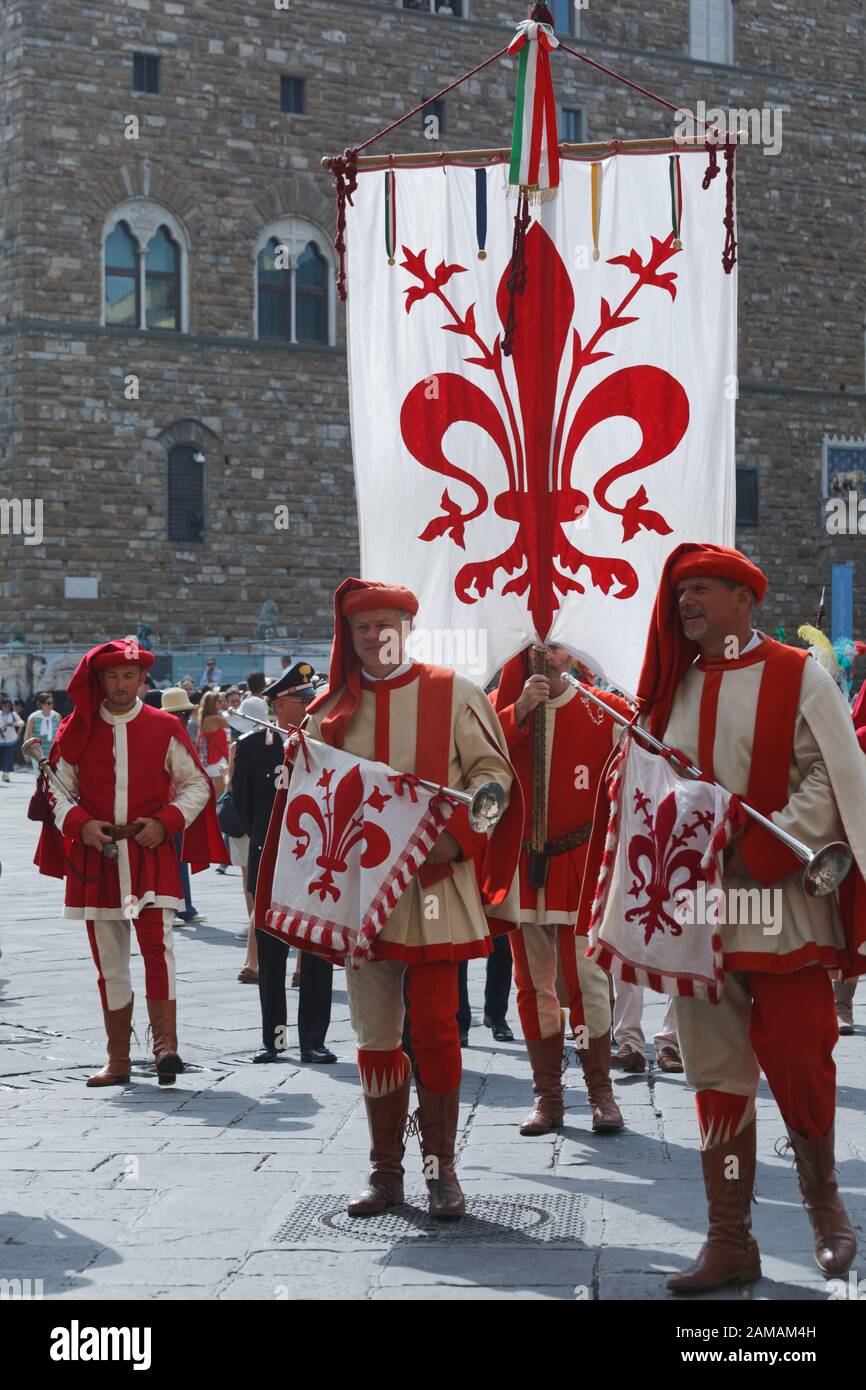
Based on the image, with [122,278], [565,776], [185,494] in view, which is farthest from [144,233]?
[565,776]

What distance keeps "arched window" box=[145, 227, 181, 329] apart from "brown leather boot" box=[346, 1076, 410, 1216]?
73.2ft

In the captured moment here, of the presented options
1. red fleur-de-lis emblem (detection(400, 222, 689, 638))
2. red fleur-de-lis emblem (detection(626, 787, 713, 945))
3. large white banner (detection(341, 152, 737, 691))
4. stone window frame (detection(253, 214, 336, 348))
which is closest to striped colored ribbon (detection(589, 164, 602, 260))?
large white banner (detection(341, 152, 737, 691))

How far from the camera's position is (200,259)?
26.4 metres

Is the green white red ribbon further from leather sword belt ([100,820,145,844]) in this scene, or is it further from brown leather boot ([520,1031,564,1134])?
brown leather boot ([520,1031,564,1134])

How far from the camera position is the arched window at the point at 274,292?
27000mm

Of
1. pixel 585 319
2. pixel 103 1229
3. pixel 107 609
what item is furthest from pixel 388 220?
pixel 107 609

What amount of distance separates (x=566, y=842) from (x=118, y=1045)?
1906 mm

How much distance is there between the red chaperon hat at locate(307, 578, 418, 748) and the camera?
16.5 ft

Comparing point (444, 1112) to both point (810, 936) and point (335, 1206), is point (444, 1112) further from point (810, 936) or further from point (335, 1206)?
point (810, 936)

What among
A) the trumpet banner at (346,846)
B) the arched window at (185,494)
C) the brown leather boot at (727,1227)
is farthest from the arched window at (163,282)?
the brown leather boot at (727,1227)

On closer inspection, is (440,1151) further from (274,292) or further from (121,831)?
(274,292)

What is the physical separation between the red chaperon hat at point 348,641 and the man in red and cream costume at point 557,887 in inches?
37.7

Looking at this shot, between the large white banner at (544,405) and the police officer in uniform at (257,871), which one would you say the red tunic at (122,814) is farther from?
the large white banner at (544,405)

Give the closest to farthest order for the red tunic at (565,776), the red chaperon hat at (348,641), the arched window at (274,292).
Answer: the red chaperon hat at (348,641) → the red tunic at (565,776) → the arched window at (274,292)
